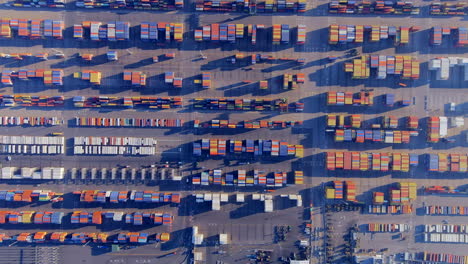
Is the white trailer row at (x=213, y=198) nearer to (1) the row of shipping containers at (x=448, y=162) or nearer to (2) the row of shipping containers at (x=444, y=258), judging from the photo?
(1) the row of shipping containers at (x=448, y=162)

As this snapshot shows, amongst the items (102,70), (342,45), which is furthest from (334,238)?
(102,70)

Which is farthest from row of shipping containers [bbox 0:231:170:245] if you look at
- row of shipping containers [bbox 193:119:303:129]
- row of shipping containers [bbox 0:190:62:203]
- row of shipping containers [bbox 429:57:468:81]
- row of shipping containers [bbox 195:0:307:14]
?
row of shipping containers [bbox 429:57:468:81]

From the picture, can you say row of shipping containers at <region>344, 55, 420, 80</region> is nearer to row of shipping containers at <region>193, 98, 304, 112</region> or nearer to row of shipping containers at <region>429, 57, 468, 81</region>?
row of shipping containers at <region>429, 57, 468, 81</region>

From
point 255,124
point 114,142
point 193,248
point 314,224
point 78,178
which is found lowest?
point 193,248

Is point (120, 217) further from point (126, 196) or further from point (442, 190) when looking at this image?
point (442, 190)

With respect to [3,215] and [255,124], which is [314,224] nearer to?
[255,124]

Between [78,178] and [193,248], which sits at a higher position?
[78,178]
